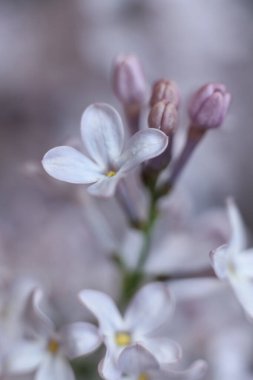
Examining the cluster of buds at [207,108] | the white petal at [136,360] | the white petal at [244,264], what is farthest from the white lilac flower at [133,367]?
the cluster of buds at [207,108]

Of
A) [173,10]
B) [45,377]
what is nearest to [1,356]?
[45,377]

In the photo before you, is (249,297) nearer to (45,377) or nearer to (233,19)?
(45,377)

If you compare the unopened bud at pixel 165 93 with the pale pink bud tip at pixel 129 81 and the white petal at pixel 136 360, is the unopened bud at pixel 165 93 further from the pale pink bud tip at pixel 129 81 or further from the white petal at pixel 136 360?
the white petal at pixel 136 360

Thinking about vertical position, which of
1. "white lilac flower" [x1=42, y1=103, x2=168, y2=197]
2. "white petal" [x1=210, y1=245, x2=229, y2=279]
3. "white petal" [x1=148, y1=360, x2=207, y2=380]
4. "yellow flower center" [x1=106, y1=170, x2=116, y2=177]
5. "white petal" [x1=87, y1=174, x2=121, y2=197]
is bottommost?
"white petal" [x1=148, y1=360, x2=207, y2=380]

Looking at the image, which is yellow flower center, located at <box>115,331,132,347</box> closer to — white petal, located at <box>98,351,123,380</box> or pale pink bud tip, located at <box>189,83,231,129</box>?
white petal, located at <box>98,351,123,380</box>

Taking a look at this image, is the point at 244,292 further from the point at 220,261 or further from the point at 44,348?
the point at 44,348

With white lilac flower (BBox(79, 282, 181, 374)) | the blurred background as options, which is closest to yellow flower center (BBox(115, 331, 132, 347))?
white lilac flower (BBox(79, 282, 181, 374))

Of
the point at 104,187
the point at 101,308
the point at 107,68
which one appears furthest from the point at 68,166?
the point at 107,68
